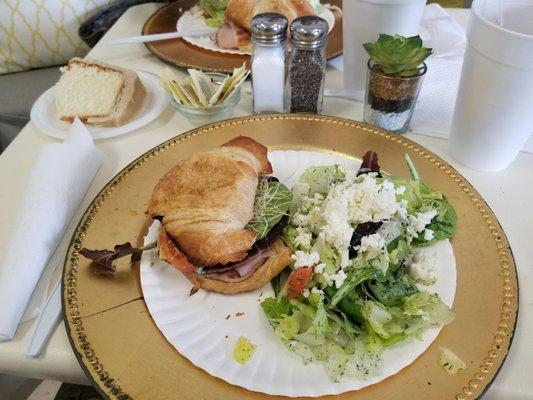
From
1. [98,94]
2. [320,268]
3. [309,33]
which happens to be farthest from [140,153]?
[320,268]

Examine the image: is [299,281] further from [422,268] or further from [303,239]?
[422,268]

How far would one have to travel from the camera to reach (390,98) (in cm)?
120

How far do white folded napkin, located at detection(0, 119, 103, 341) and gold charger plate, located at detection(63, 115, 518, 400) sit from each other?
6 centimetres

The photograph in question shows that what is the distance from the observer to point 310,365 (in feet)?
2.57

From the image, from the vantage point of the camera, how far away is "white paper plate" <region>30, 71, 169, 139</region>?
51.8 inches

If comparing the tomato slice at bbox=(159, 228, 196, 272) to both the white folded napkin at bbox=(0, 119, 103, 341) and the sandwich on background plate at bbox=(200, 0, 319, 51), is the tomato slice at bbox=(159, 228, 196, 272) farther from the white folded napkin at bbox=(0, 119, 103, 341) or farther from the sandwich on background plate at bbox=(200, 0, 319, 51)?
the sandwich on background plate at bbox=(200, 0, 319, 51)

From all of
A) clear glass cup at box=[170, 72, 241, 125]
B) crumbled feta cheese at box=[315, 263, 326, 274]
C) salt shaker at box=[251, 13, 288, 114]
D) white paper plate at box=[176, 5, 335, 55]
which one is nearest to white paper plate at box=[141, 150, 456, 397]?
crumbled feta cheese at box=[315, 263, 326, 274]

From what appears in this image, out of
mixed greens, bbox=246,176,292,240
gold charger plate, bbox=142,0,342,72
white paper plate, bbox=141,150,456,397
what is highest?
gold charger plate, bbox=142,0,342,72

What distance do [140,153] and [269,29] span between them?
0.49m

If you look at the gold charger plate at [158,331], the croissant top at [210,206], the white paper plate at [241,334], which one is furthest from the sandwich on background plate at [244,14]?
the white paper plate at [241,334]

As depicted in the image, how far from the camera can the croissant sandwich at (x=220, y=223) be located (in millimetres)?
880

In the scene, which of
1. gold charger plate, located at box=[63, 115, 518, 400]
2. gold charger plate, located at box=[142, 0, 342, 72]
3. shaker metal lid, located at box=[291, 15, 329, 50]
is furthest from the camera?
gold charger plate, located at box=[142, 0, 342, 72]

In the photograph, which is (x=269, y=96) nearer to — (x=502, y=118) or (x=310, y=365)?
(x=502, y=118)

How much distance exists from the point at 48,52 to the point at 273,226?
5.90ft
